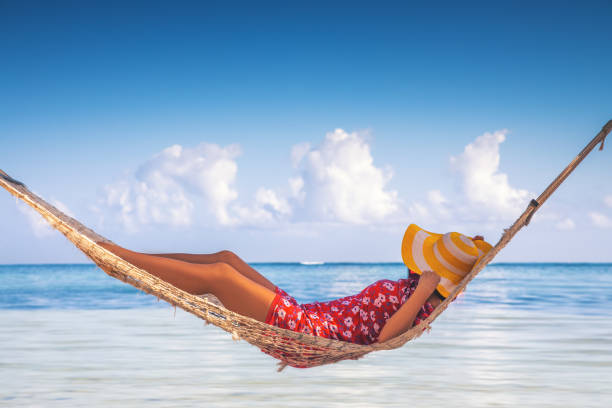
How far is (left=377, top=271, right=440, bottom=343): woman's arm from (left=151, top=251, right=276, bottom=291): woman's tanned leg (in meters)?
0.53

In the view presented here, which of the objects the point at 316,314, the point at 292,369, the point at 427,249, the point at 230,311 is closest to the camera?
the point at 230,311

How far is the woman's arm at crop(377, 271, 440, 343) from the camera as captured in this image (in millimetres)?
2379

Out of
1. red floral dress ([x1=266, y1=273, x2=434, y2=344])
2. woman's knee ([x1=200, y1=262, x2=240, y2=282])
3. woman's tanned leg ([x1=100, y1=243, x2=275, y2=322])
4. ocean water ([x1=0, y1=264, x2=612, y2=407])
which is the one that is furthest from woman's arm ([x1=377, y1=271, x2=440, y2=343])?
ocean water ([x1=0, y1=264, x2=612, y2=407])

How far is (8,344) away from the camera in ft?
16.8

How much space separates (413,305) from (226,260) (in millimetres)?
781

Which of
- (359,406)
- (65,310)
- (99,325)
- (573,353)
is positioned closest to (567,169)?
(359,406)

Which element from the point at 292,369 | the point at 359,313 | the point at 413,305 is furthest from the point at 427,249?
the point at 292,369

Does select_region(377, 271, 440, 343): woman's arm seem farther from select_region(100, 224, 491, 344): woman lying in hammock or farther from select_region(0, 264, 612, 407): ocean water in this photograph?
select_region(0, 264, 612, 407): ocean water

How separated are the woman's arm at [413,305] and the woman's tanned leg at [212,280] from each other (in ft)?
1.63

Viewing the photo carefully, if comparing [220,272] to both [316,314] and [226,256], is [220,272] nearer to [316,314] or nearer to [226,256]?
[226,256]

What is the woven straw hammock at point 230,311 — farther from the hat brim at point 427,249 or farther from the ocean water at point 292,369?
the ocean water at point 292,369

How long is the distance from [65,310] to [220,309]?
652cm

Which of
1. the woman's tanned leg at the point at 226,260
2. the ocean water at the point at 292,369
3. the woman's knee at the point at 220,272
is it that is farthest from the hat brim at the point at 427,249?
the ocean water at the point at 292,369

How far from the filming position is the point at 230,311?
2.33 metres
